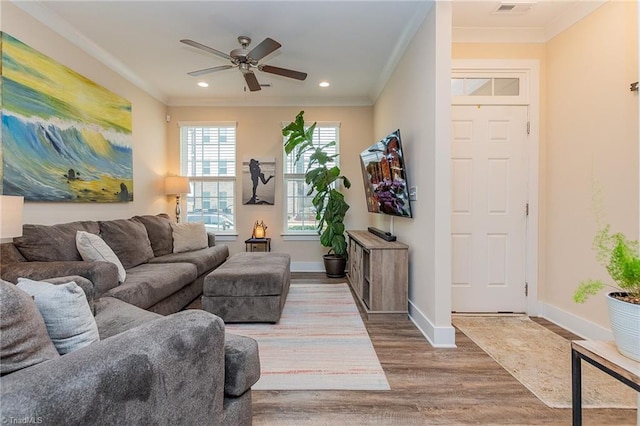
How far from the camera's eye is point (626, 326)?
1134 mm

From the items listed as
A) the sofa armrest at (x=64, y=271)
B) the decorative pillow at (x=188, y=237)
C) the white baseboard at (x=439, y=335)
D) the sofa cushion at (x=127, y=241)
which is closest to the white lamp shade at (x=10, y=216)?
the sofa armrest at (x=64, y=271)

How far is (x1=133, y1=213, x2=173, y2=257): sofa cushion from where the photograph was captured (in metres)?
3.84

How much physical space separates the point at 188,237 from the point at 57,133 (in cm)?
183

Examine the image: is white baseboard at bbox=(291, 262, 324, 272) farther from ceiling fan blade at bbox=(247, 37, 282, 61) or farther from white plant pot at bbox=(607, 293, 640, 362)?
white plant pot at bbox=(607, 293, 640, 362)


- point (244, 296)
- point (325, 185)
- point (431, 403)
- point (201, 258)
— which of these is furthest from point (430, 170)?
point (201, 258)

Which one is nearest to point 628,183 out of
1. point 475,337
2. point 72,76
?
point 475,337

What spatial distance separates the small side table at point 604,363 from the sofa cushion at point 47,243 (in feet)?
11.4

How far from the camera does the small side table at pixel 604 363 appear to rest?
1076 mm

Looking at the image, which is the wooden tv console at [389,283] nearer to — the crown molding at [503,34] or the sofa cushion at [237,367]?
the sofa cushion at [237,367]

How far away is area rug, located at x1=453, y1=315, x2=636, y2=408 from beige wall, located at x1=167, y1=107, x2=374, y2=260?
271cm

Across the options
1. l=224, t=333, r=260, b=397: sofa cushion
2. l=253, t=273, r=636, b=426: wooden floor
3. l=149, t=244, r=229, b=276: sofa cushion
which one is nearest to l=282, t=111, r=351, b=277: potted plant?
l=149, t=244, r=229, b=276: sofa cushion

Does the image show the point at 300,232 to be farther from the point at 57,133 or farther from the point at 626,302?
the point at 626,302

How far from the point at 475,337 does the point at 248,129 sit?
443cm

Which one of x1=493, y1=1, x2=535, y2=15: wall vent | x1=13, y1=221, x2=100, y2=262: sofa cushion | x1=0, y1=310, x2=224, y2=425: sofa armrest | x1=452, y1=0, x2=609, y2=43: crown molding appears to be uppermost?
x1=493, y1=1, x2=535, y2=15: wall vent
